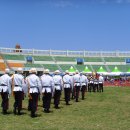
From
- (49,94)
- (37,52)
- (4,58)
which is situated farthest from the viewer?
(37,52)

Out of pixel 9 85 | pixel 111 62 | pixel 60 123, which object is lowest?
pixel 60 123

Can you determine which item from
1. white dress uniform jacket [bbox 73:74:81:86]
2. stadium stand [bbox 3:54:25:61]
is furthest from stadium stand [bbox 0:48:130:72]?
white dress uniform jacket [bbox 73:74:81:86]

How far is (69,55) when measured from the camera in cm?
11950

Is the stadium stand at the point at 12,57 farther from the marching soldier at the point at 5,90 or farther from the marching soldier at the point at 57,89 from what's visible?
the marching soldier at the point at 5,90

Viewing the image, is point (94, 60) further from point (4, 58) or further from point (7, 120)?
point (7, 120)

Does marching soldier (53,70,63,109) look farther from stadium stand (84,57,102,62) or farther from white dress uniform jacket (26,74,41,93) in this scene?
stadium stand (84,57,102,62)

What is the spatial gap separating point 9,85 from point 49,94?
2.17 m

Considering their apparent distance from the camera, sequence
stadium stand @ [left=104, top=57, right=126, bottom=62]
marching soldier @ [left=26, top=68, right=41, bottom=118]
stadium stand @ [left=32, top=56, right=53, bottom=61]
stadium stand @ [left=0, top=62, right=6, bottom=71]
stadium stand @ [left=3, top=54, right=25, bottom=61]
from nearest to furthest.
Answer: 1. marching soldier @ [left=26, top=68, right=41, bottom=118]
2. stadium stand @ [left=0, top=62, right=6, bottom=71]
3. stadium stand @ [left=3, top=54, right=25, bottom=61]
4. stadium stand @ [left=32, top=56, right=53, bottom=61]
5. stadium stand @ [left=104, top=57, right=126, bottom=62]

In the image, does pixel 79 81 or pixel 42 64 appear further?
pixel 42 64

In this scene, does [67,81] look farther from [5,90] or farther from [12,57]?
[12,57]

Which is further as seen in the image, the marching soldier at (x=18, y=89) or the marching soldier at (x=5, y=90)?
the marching soldier at (x=5, y=90)

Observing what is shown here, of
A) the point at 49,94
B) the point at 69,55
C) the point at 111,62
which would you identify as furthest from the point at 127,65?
the point at 49,94

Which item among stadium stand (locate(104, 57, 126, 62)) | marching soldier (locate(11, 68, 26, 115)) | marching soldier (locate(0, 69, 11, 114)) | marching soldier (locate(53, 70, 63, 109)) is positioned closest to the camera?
marching soldier (locate(11, 68, 26, 115))

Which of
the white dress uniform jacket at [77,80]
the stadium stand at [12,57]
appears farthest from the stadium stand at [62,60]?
the white dress uniform jacket at [77,80]
